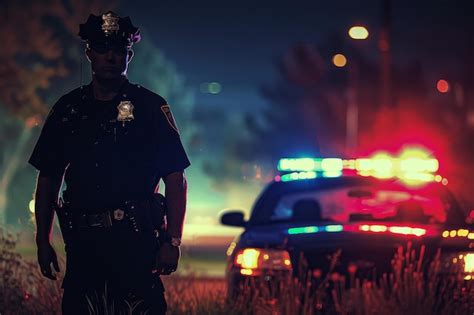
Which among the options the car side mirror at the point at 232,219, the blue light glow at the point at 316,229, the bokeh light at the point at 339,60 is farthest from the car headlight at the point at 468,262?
the bokeh light at the point at 339,60

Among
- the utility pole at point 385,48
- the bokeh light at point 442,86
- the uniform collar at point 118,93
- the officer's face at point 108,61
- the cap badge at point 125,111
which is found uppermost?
the bokeh light at point 442,86

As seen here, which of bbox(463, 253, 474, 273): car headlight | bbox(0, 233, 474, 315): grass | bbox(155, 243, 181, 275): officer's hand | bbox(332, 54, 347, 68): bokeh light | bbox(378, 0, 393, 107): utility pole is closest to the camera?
bbox(155, 243, 181, 275): officer's hand

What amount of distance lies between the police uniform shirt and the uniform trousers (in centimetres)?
15

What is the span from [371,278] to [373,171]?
1934mm

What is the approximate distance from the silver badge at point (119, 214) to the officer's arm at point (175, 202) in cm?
20

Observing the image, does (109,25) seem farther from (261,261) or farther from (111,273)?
(261,261)

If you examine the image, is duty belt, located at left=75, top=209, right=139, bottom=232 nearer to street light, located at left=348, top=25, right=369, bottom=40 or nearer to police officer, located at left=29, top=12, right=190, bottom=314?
police officer, located at left=29, top=12, right=190, bottom=314

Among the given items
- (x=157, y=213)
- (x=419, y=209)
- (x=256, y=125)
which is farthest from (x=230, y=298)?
(x=256, y=125)

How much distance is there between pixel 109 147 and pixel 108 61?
380 mm

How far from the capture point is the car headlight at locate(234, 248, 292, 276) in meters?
8.45

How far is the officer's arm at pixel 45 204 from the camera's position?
598 centimetres

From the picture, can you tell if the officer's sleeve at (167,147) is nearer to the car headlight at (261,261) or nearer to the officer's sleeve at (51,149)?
the officer's sleeve at (51,149)

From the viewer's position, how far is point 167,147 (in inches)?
237

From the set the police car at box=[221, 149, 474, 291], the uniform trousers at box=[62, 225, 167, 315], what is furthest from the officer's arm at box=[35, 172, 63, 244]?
the police car at box=[221, 149, 474, 291]
